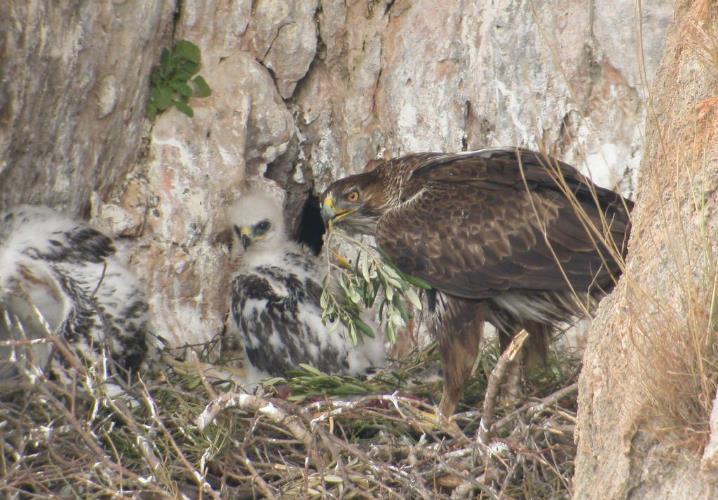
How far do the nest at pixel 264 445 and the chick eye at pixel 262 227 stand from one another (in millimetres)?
1139

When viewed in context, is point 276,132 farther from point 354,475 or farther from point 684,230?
point 684,230

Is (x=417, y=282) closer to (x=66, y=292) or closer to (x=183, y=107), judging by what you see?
(x=66, y=292)

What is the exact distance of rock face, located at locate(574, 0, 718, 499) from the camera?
4082 millimetres

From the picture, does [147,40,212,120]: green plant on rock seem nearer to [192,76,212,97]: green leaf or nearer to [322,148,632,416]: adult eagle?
[192,76,212,97]: green leaf

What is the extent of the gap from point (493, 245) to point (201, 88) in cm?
223

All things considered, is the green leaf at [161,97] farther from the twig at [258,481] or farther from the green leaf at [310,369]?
the twig at [258,481]

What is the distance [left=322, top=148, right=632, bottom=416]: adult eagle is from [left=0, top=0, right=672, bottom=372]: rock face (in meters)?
0.68

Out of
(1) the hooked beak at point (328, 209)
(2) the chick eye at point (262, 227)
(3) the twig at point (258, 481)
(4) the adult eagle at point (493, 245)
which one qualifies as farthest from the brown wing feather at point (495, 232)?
(3) the twig at point (258, 481)

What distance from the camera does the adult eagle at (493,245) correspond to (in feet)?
20.5

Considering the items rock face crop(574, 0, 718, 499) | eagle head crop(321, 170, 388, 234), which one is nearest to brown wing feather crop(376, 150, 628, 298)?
eagle head crop(321, 170, 388, 234)

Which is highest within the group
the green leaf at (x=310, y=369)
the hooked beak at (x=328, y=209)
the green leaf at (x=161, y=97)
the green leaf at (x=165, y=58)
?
the green leaf at (x=165, y=58)

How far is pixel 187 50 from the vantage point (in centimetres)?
762

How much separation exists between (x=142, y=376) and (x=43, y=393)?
0.89 meters

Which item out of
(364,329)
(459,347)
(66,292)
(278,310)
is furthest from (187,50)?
(459,347)
